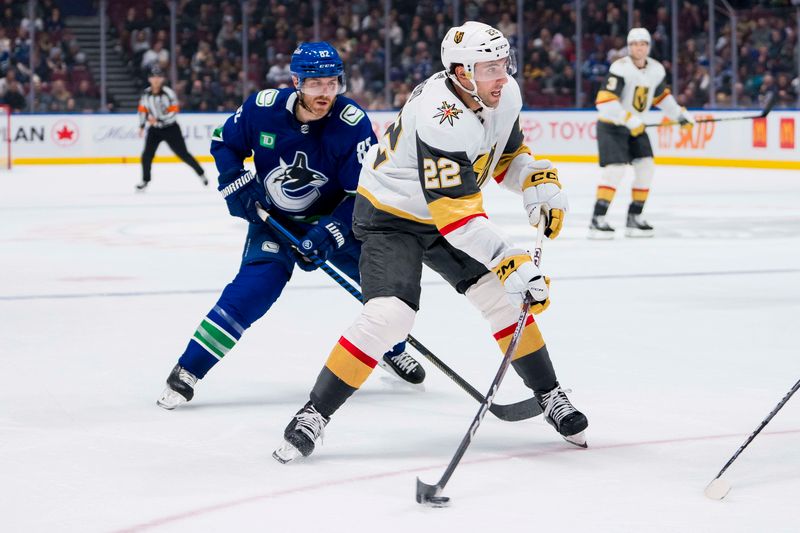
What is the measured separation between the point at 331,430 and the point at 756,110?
11.9 meters

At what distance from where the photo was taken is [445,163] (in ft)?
9.46

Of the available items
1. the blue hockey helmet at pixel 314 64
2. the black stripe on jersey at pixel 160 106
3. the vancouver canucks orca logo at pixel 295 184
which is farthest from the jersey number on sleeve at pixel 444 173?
the black stripe on jersey at pixel 160 106

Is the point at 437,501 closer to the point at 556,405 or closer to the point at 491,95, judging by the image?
the point at 556,405

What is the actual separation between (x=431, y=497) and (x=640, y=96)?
621cm

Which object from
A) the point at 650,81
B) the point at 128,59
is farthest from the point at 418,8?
the point at 650,81

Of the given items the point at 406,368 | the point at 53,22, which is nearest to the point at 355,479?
the point at 406,368

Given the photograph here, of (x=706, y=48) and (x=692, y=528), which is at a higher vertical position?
(x=706, y=48)

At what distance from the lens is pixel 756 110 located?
14.3 metres

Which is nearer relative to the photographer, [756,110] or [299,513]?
[299,513]

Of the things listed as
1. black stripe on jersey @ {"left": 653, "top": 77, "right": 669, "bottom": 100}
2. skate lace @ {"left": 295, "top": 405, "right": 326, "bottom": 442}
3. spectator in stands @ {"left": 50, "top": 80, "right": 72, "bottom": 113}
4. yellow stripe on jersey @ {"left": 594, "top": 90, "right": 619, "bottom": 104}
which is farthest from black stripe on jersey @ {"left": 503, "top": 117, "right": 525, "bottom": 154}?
spectator in stands @ {"left": 50, "top": 80, "right": 72, "bottom": 113}

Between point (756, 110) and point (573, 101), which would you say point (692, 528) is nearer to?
point (756, 110)

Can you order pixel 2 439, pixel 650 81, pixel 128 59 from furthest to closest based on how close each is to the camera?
pixel 128 59 → pixel 650 81 → pixel 2 439

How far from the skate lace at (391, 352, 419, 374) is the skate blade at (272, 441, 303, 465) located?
0.91 m

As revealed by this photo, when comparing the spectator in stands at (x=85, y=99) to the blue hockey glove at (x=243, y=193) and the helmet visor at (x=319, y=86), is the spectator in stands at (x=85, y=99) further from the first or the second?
the helmet visor at (x=319, y=86)
